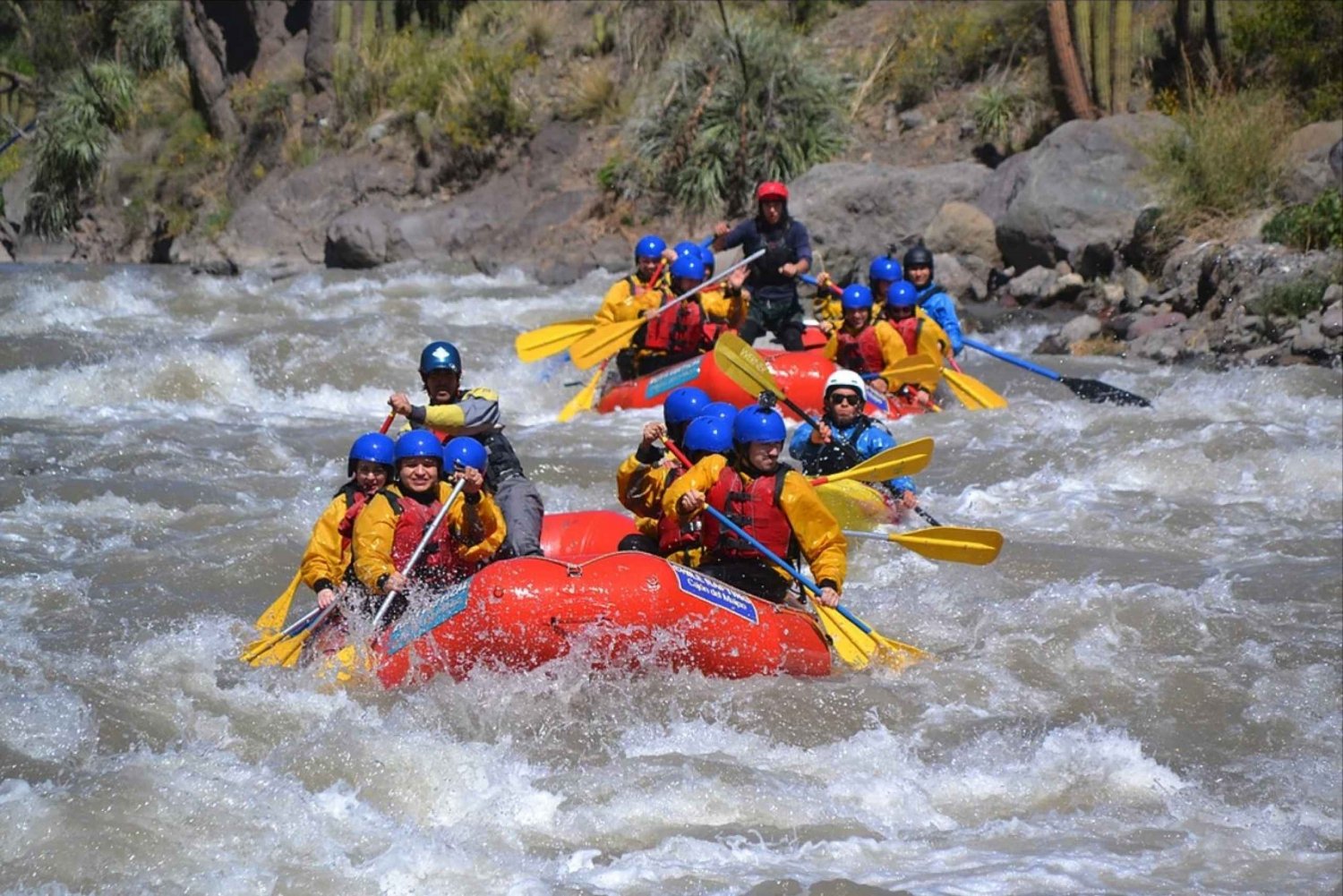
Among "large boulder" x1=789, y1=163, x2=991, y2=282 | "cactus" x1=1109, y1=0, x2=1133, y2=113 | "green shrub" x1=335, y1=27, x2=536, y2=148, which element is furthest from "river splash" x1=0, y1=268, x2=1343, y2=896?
"green shrub" x1=335, y1=27, x2=536, y2=148

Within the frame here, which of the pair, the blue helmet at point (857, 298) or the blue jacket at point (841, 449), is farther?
the blue helmet at point (857, 298)

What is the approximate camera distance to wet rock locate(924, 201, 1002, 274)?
1427cm

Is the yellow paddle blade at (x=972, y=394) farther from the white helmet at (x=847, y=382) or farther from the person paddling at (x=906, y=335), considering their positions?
the white helmet at (x=847, y=382)

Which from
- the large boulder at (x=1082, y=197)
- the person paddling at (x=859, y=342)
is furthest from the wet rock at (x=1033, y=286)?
the person paddling at (x=859, y=342)

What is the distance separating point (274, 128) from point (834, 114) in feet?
31.0

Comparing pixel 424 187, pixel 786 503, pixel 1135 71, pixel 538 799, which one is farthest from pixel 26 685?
pixel 424 187

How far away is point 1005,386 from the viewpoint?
11.1 m

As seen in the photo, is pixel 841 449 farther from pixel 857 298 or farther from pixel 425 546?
pixel 857 298

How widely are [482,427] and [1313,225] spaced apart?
8098mm

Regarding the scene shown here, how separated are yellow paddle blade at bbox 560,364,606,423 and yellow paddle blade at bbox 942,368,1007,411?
237cm

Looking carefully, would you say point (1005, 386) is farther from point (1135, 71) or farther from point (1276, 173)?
point (1135, 71)

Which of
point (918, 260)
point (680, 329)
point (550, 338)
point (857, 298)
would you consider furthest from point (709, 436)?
point (918, 260)

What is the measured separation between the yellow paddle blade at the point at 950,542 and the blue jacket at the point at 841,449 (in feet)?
3.07

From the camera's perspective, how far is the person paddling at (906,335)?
933cm
